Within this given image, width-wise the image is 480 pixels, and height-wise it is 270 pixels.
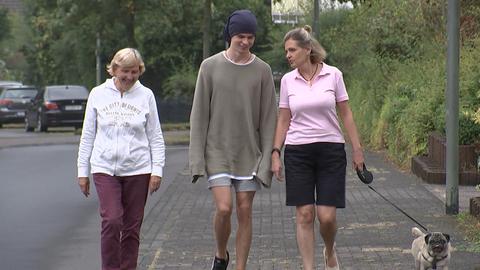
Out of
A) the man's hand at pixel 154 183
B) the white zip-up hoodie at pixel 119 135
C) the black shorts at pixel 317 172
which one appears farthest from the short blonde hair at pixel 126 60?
the black shorts at pixel 317 172

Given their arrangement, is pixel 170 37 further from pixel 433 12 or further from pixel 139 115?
pixel 139 115

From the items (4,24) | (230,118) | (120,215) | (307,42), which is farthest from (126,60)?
(4,24)

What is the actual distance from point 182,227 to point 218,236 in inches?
138

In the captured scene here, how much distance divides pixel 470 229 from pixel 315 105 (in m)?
3.44

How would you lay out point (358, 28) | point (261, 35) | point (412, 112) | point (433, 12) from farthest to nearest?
point (261, 35) < point (358, 28) < point (433, 12) < point (412, 112)

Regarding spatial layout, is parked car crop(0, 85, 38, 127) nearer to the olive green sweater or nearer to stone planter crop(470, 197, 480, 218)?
stone planter crop(470, 197, 480, 218)

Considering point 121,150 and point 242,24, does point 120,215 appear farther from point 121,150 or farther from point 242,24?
point 242,24

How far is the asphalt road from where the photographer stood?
10.1 m

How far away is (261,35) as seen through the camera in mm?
43031

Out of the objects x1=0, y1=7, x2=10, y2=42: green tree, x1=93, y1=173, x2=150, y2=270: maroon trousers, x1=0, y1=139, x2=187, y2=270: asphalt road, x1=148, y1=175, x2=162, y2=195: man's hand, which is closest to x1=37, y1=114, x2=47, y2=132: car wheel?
x1=0, y1=139, x2=187, y2=270: asphalt road

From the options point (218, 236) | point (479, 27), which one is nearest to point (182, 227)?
point (218, 236)

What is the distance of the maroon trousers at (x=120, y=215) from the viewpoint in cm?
796

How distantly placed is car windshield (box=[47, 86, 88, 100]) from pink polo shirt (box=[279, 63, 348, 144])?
94.0 feet

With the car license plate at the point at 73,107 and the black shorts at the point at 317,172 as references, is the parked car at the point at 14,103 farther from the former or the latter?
the black shorts at the point at 317,172
